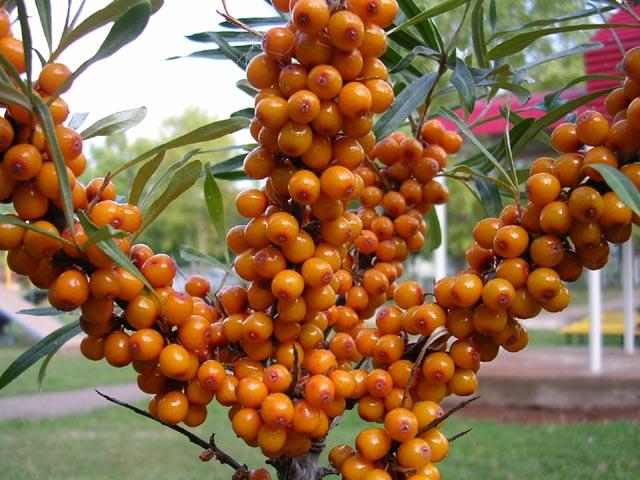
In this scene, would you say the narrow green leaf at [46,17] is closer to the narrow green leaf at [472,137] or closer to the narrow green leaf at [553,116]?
the narrow green leaf at [472,137]

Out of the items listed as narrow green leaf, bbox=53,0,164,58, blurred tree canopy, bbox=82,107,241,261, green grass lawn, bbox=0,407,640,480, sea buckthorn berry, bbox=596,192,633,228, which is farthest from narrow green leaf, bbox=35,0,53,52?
blurred tree canopy, bbox=82,107,241,261


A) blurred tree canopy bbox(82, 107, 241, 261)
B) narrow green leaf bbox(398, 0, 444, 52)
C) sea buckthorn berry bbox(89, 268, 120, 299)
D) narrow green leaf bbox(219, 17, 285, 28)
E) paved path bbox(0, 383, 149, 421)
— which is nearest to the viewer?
sea buckthorn berry bbox(89, 268, 120, 299)

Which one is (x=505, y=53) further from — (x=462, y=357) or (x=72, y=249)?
(x=72, y=249)

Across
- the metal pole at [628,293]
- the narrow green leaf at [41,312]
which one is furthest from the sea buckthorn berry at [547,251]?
the metal pole at [628,293]

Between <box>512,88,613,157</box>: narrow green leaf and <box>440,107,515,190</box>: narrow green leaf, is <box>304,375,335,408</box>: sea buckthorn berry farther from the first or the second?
<box>512,88,613,157</box>: narrow green leaf

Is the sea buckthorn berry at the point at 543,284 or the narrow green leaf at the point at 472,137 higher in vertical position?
the narrow green leaf at the point at 472,137

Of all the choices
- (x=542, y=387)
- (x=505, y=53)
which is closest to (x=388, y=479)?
(x=505, y=53)
